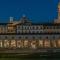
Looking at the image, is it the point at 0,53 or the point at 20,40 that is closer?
the point at 0,53

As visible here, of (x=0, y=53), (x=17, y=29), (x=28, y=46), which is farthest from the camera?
(x=17, y=29)

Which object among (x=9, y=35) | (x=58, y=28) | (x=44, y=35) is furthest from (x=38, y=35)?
(x=58, y=28)

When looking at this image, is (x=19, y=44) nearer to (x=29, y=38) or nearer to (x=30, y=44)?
(x=30, y=44)

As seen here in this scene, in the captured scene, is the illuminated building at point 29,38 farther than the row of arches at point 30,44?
Yes

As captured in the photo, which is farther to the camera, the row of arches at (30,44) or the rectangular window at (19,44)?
the rectangular window at (19,44)

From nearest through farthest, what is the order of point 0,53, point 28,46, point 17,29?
point 0,53, point 28,46, point 17,29

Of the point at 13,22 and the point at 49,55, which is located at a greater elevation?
the point at 13,22

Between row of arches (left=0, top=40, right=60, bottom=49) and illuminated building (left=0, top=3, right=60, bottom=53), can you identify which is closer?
row of arches (left=0, top=40, right=60, bottom=49)

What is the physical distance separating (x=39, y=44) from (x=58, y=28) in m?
10.3

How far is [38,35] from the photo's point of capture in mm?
49812

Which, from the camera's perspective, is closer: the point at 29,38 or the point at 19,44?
the point at 19,44

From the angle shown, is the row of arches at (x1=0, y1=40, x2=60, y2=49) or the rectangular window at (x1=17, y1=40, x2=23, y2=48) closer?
the row of arches at (x1=0, y1=40, x2=60, y2=49)

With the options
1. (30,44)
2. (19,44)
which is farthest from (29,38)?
(19,44)

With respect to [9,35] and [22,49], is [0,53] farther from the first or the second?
[9,35]
